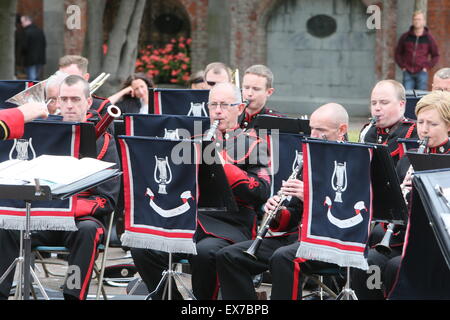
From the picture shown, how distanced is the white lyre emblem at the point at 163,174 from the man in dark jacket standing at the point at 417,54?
10.0 metres

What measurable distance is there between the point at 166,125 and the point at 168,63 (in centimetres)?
1299

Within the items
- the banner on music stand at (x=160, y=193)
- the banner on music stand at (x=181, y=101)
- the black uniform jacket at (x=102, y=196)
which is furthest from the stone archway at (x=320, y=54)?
the banner on music stand at (x=160, y=193)

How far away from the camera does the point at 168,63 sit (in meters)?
20.2

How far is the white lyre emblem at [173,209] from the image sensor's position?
20.9 ft

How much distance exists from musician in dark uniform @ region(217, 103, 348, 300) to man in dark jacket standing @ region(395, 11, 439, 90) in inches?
374

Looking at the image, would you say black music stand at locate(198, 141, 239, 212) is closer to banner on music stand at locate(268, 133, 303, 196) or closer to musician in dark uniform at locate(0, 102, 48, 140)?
banner on music stand at locate(268, 133, 303, 196)

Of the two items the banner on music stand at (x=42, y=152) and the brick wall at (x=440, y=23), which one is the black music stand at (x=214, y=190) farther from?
the brick wall at (x=440, y=23)

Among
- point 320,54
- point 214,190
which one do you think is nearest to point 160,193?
point 214,190

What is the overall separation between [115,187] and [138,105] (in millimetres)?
3277

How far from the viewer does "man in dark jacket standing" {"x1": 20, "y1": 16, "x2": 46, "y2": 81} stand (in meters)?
19.3

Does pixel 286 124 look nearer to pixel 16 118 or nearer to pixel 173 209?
pixel 173 209

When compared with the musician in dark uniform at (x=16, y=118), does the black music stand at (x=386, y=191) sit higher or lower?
lower
